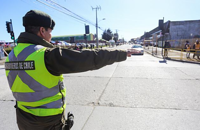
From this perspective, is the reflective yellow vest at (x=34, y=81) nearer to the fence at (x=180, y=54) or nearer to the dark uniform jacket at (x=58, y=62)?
the dark uniform jacket at (x=58, y=62)

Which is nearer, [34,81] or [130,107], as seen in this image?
[34,81]

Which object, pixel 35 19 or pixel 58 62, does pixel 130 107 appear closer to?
pixel 58 62

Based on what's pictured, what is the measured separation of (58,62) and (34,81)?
27 cm

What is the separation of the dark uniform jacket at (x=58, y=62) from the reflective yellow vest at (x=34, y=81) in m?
0.05

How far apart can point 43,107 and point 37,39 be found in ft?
2.14

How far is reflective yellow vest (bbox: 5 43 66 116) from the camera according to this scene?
111 centimetres

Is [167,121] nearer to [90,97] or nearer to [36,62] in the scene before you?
[90,97]

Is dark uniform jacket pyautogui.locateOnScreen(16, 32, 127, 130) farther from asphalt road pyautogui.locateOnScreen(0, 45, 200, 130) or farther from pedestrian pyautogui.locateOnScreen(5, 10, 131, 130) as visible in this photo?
asphalt road pyautogui.locateOnScreen(0, 45, 200, 130)

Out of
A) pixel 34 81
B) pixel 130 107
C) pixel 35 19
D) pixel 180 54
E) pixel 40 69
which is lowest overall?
pixel 130 107

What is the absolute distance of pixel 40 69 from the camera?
1100mm

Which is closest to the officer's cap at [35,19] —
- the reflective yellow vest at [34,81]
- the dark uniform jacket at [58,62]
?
the dark uniform jacket at [58,62]

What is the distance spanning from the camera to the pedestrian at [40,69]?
3.66ft

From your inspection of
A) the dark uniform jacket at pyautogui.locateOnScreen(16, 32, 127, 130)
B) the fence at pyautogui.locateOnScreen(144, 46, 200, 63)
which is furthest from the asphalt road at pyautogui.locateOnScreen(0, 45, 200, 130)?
the fence at pyautogui.locateOnScreen(144, 46, 200, 63)

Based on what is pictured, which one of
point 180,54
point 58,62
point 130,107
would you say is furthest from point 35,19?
point 180,54
